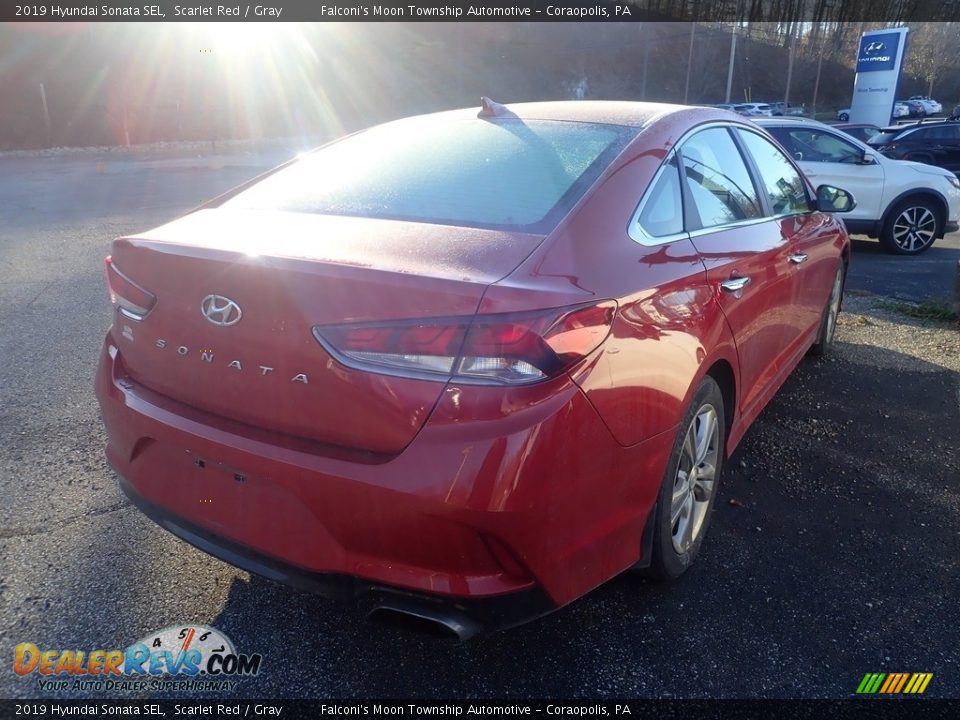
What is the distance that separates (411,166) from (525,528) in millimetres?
1439

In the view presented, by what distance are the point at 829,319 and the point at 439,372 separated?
419 cm

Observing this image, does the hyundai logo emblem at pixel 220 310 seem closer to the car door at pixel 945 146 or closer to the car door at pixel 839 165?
the car door at pixel 839 165

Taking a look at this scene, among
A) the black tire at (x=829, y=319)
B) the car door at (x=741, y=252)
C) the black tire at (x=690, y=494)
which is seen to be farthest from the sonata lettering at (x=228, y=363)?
the black tire at (x=829, y=319)

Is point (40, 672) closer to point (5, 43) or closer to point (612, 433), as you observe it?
point (612, 433)

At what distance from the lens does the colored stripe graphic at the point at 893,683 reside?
2.24 meters

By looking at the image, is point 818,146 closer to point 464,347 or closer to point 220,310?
point 464,347

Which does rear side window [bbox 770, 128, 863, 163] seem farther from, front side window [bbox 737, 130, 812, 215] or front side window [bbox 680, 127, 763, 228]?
front side window [bbox 680, 127, 763, 228]

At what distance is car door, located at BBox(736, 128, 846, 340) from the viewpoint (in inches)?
143

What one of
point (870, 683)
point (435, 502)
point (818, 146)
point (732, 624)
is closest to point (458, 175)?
point (435, 502)

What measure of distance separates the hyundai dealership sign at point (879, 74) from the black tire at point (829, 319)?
27073 mm

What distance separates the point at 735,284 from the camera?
2.78m

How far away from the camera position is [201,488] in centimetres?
212

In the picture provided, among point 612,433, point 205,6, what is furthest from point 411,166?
point 205,6

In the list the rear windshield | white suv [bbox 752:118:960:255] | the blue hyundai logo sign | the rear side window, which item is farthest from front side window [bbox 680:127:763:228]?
the blue hyundai logo sign
